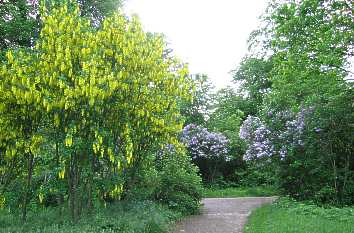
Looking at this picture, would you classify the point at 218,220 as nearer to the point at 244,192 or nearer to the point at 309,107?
the point at 309,107

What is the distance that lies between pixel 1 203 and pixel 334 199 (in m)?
10.7

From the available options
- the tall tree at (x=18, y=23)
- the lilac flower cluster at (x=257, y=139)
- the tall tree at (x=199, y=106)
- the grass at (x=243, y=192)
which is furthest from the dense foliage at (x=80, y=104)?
the tall tree at (x=199, y=106)

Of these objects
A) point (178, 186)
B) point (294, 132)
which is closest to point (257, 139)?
point (294, 132)

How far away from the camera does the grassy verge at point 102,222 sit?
7750 mm

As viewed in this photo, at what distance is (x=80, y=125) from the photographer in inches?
328

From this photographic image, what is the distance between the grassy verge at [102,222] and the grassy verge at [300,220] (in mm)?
2569

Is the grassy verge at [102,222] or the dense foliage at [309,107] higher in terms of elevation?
the dense foliage at [309,107]

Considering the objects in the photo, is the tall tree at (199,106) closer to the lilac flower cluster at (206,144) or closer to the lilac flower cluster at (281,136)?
the lilac flower cluster at (206,144)

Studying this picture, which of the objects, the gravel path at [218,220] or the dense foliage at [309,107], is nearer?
the dense foliage at [309,107]

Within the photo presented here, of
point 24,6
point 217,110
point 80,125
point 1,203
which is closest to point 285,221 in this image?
point 80,125

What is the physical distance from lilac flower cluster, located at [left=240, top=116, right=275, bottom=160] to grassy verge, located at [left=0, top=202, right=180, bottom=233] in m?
5.85

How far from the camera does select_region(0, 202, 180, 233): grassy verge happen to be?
7.75 m

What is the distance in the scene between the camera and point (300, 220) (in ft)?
33.2

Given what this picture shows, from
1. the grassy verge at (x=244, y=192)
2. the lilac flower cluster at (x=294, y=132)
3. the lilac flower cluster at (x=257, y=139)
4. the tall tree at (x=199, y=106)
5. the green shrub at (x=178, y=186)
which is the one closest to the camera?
the green shrub at (x=178, y=186)
